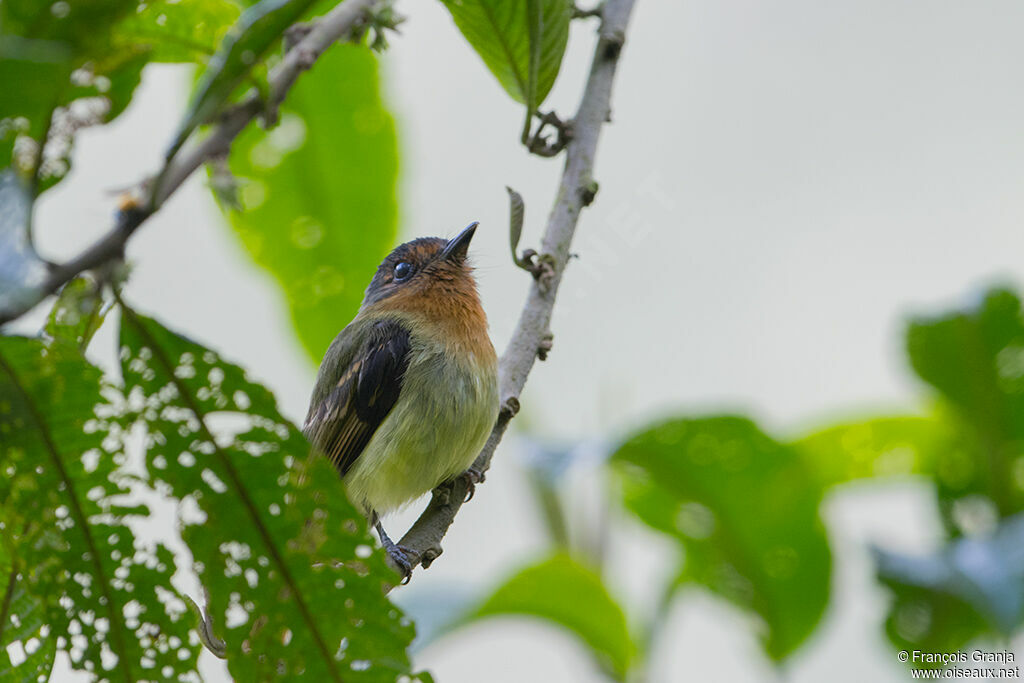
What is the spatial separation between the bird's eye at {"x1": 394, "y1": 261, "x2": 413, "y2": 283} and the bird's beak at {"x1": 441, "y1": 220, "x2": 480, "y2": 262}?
181 mm

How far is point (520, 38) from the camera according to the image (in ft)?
6.77

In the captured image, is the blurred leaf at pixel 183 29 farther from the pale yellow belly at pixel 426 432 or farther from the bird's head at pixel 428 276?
the bird's head at pixel 428 276


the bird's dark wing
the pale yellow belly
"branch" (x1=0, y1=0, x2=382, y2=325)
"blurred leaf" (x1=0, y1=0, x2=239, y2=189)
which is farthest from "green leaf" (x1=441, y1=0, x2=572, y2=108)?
the bird's dark wing

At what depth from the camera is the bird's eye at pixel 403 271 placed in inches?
150

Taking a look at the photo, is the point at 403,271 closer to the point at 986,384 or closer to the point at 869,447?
the point at 869,447

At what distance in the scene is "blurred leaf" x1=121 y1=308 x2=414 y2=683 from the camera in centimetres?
Result: 143

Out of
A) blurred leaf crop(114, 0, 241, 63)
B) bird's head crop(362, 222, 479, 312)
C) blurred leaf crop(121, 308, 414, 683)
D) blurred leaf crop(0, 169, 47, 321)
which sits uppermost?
blurred leaf crop(0, 169, 47, 321)

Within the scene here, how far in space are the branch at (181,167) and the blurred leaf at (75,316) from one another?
17cm

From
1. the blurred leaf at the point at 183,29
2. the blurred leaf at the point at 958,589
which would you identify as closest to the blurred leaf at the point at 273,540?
the blurred leaf at the point at 183,29

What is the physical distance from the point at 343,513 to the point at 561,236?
100cm

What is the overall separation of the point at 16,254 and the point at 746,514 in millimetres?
2700

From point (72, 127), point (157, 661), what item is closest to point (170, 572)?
point (157, 661)

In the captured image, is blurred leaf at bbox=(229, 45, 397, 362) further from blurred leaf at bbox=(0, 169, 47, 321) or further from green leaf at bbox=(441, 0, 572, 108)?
blurred leaf at bbox=(0, 169, 47, 321)

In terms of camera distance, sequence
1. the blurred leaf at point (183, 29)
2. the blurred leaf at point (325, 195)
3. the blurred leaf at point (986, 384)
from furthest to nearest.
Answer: the blurred leaf at point (325, 195), the blurred leaf at point (986, 384), the blurred leaf at point (183, 29)
